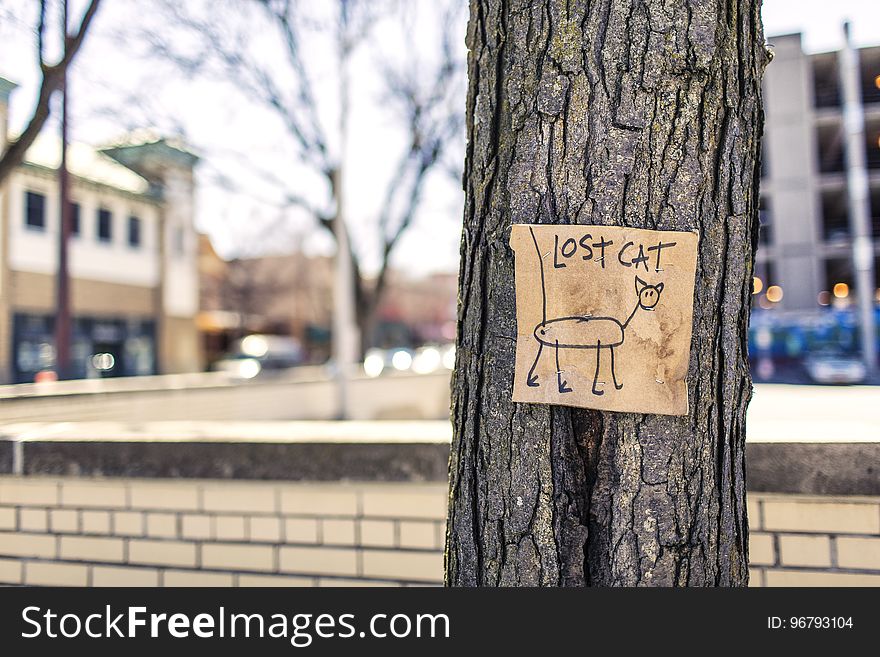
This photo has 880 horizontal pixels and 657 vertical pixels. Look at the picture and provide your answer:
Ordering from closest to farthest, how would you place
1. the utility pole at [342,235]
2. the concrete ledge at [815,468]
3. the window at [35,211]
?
1. the concrete ledge at [815,468]
2. the utility pole at [342,235]
3. the window at [35,211]

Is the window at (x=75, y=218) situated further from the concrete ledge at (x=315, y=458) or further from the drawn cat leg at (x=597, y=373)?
the drawn cat leg at (x=597, y=373)

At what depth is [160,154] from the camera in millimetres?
11344

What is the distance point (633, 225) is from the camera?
1.48 metres

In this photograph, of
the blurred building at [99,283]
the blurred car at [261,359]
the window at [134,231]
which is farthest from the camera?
the blurred car at [261,359]

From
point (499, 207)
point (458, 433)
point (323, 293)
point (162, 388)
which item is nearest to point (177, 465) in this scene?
point (458, 433)

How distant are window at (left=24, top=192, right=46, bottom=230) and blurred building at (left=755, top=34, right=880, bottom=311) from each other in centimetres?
2706

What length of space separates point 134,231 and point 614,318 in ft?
98.5

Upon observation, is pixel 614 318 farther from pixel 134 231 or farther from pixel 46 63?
pixel 134 231

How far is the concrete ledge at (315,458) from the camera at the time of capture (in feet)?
7.49

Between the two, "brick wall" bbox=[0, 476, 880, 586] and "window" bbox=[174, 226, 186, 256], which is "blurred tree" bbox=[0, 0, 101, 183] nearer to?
"brick wall" bbox=[0, 476, 880, 586]

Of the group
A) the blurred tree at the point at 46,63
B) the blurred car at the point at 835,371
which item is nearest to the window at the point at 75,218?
the blurred tree at the point at 46,63

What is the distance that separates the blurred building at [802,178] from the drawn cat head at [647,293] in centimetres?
3273

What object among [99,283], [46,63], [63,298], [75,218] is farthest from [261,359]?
[46,63]

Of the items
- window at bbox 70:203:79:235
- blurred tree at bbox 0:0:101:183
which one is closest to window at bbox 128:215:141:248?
window at bbox 70:203:79:235
